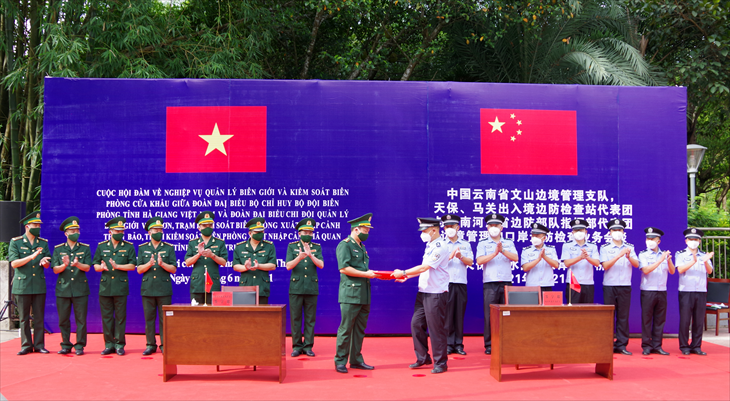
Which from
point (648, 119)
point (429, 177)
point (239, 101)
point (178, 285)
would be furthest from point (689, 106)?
point (178, 285)

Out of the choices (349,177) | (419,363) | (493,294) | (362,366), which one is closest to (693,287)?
(493,294)

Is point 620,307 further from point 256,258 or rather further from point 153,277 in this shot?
point 153,277

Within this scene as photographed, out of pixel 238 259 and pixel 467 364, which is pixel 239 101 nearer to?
pixel 238 259

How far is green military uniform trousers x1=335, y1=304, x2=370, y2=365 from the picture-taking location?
16.9 feet

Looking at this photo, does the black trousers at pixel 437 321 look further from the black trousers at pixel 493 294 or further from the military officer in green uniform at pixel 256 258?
the military officer in green uniform at pixel 256 258

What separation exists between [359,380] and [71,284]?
Answer: 3.33 meters

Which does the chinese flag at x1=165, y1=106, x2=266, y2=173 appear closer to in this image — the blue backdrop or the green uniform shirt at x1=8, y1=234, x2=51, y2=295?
the blue backdrop

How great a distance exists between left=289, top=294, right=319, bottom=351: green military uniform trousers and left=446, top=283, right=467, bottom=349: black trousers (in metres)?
1.46

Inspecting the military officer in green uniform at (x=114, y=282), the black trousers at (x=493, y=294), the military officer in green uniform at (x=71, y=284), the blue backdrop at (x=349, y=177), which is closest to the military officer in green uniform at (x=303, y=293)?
the blue backdrop at (x=349, y=177)

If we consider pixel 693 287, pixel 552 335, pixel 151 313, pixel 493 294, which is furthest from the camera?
pixel 493 294

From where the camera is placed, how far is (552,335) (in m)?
4.80

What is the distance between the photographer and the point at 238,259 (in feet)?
19.6

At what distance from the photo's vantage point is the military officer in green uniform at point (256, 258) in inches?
233

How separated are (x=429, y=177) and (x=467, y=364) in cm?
246
